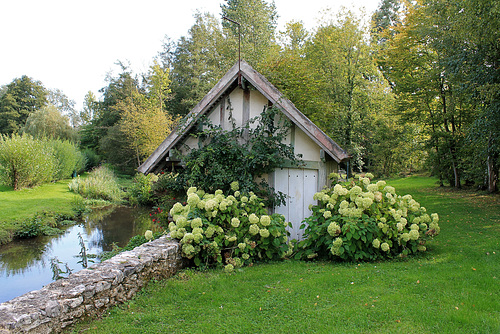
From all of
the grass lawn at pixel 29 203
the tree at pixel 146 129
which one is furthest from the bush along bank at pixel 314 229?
the tree at pixel 146 129

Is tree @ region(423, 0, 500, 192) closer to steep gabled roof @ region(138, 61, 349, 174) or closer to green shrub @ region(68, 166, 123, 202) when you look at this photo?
steep gabled roof @ region(138, 61, 349, 174)

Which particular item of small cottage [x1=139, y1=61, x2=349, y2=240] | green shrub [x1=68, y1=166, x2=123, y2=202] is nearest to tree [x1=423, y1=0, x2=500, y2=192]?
small cottage [x1=139, y1=61, x2=349, y2=240]

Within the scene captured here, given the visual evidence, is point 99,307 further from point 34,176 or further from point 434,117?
point 34,176

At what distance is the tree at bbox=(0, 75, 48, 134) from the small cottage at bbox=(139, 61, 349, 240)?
46501 mm

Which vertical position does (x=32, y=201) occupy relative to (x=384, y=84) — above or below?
below

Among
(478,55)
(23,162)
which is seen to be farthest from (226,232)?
(23,162)

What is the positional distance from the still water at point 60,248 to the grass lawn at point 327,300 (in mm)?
4450

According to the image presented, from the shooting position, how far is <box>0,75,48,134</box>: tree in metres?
44.0

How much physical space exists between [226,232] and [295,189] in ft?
7.04

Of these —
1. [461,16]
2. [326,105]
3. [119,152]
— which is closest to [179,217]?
[461,16]

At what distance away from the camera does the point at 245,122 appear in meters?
7.20

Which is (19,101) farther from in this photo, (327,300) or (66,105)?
(327,300)

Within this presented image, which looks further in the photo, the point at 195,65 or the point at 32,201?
the point at 195,65

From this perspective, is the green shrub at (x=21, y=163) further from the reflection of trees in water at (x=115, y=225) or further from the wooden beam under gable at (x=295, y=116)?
the wooden beam under gable at (x=295, y=116)
